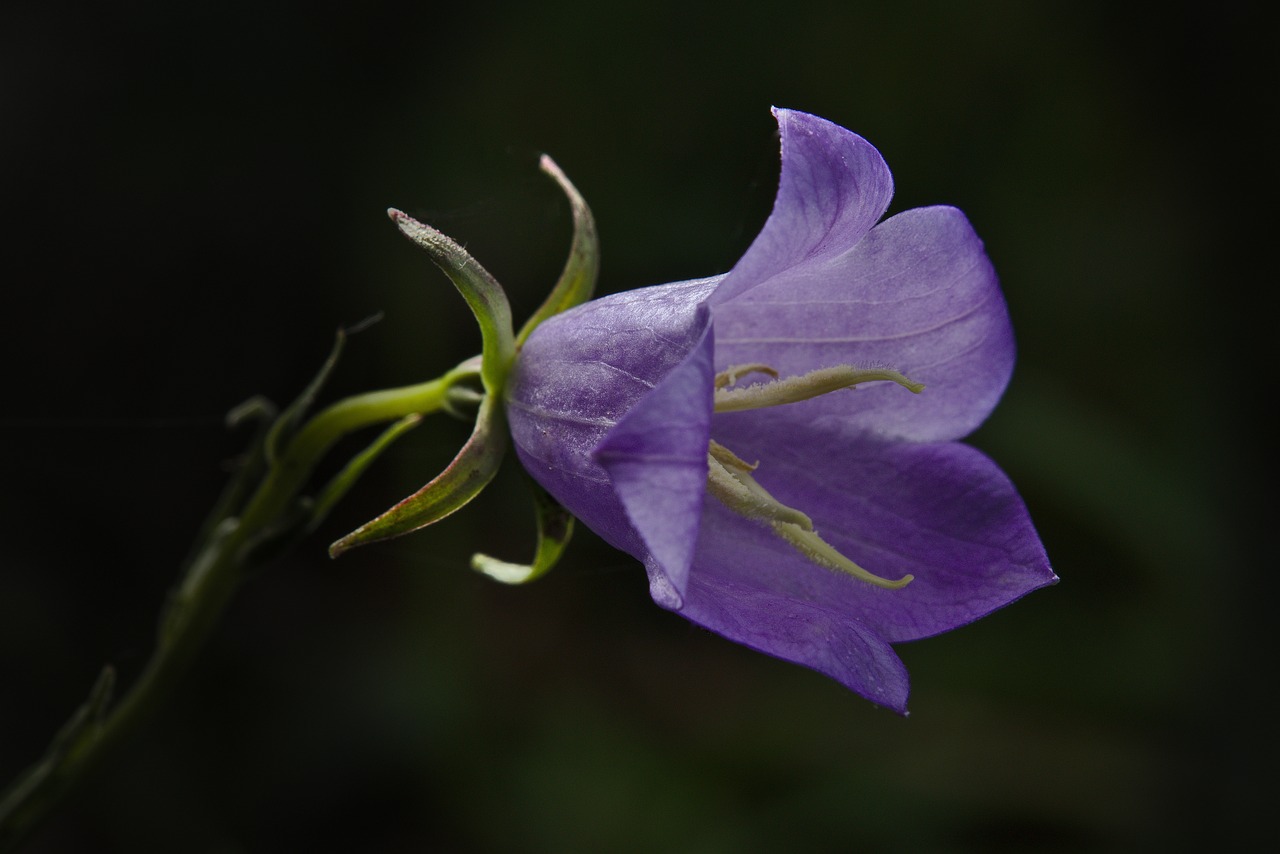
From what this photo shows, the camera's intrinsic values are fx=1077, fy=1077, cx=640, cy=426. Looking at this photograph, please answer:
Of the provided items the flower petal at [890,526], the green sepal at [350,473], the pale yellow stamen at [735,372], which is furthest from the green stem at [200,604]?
the flower petal at [890,526]

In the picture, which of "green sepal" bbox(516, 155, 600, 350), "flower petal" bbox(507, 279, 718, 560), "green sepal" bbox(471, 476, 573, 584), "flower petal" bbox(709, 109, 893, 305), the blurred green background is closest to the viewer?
"flower petal" bbox(709, 109, 893, 305)

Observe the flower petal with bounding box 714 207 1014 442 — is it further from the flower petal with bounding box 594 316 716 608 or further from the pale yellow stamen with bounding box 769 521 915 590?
the flower petal with bounding box 594 316 716 608

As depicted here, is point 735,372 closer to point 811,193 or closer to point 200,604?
point 811,193

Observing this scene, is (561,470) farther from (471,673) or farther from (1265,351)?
(1265,351)

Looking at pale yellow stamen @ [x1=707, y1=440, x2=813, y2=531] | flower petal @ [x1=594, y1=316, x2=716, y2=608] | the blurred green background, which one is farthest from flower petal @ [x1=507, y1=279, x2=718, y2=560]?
the blurred green background

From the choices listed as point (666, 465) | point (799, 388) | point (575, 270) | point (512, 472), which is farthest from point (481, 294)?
point (512, 472)

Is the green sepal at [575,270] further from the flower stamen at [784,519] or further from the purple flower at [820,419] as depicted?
the flower stamen at [784,519]
